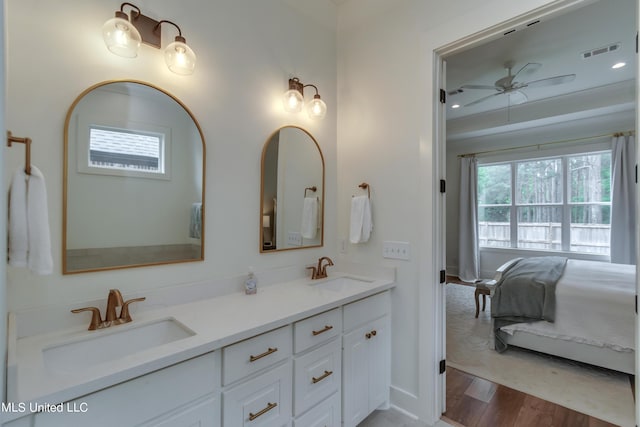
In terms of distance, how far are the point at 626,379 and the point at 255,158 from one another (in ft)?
11.1

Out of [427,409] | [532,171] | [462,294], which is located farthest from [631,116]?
[427,409]

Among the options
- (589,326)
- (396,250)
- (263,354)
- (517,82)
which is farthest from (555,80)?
Answer: (263,354)

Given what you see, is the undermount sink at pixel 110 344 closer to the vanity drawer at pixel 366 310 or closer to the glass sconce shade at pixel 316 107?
the vanity drawer at pixel 366 310

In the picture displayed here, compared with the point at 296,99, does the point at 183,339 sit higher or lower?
lower

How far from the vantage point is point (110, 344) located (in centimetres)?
117

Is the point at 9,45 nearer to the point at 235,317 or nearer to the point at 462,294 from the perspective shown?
the point at 235,317

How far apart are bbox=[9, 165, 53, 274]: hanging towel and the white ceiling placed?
280 cm

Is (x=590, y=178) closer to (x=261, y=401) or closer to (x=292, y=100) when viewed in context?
(x=292, y=100)

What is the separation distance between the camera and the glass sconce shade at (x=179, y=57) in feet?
4.71

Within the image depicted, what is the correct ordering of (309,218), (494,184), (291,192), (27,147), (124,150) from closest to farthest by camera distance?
(27,147) → (124,150) → (291,192) → (309,218) → (494,184)

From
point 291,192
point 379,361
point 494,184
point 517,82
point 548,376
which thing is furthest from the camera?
point 494,184

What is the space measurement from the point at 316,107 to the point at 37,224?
1.71m

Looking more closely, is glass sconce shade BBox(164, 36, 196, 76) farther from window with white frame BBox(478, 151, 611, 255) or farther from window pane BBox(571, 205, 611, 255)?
window pane BBox(571, 205, 611, 255)

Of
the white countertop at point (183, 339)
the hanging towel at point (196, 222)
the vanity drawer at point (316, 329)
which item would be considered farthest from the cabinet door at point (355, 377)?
the hanging towel at point (196, 222)
